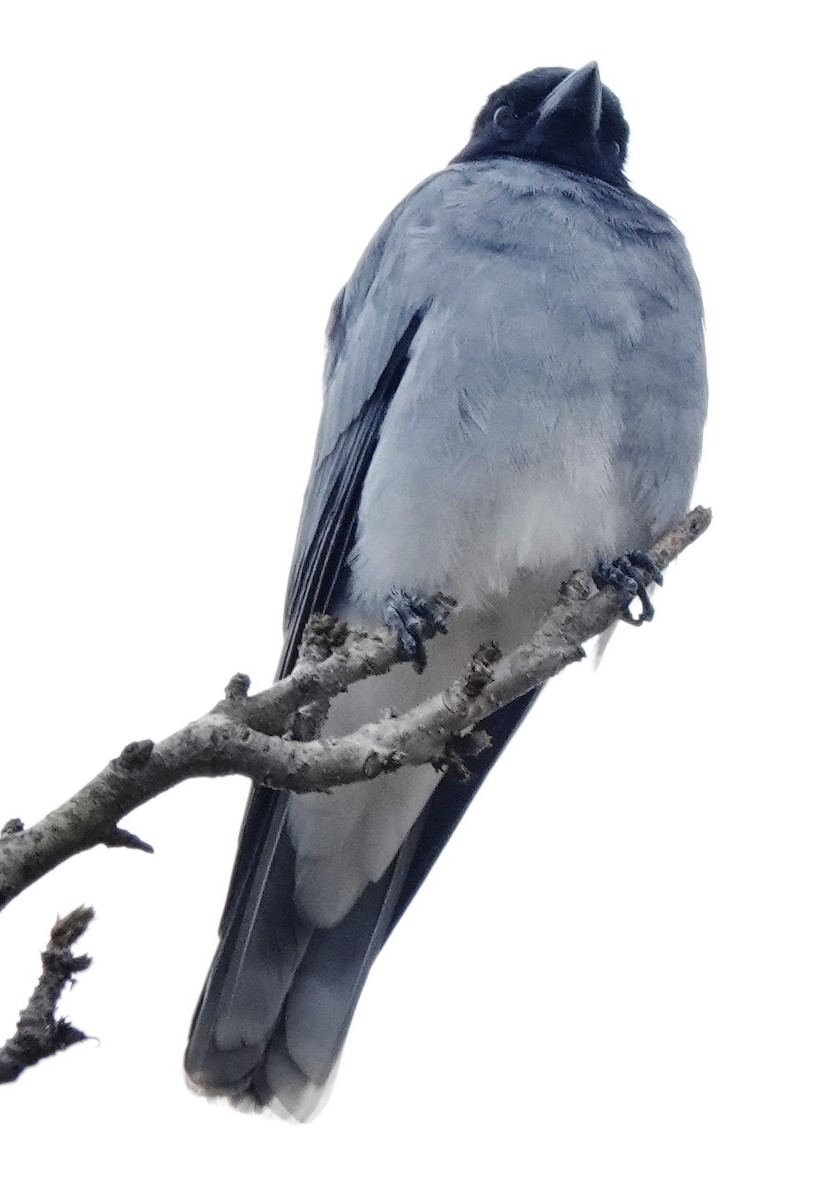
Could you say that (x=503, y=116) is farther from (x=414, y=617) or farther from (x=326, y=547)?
(x=414, y=617)

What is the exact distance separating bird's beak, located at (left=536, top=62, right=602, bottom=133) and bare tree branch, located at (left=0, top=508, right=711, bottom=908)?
10.5 feet

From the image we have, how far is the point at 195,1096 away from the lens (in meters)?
6.20

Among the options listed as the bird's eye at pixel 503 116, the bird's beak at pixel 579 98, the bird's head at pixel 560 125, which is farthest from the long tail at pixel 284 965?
the bird's eye at pixel 503 116

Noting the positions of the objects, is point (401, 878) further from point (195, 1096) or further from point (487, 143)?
point (487, 143)

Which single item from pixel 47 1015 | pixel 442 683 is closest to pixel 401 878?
pixel 442 683

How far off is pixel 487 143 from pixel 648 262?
5.68 ft

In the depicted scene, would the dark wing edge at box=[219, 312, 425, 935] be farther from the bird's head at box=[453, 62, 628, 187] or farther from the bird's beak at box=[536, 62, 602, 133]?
the bird's beak at box=[536, 62, 602, 133]

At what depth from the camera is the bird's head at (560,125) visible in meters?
7.47

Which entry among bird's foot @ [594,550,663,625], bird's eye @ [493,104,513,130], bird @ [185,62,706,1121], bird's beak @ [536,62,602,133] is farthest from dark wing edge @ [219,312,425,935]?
bird's eye @ [493,104,513,130]

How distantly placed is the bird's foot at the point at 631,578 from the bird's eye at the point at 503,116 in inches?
118

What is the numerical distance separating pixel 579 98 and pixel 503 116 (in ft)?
1.69

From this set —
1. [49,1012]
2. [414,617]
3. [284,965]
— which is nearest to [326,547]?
[414,617]

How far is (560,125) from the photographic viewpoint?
751cm

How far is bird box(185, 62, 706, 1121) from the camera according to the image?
5.87 m
